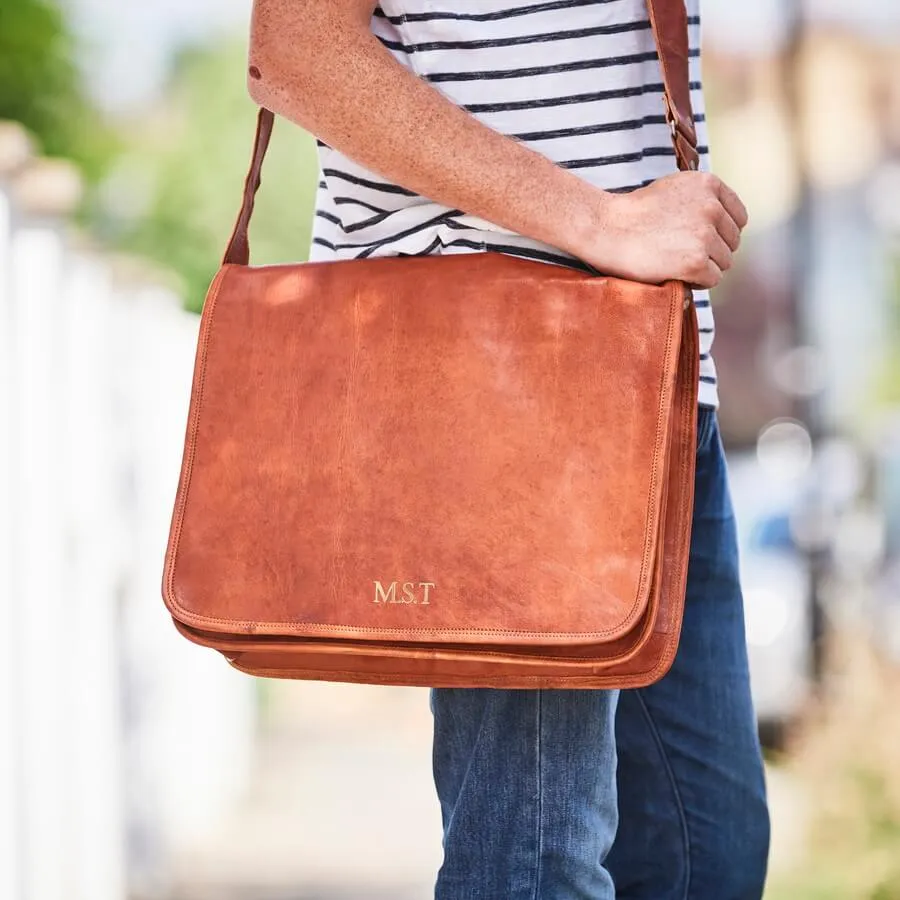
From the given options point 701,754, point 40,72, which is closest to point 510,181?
point 701,754

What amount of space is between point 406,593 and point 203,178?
36.3 feet

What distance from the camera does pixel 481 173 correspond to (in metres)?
1.59

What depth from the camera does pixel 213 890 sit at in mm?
4762

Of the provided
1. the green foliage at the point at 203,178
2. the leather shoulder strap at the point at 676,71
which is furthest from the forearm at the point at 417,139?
the green foliage at the point at 203,178

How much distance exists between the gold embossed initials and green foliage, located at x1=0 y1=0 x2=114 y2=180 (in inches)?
198

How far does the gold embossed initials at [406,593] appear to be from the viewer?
1.58m

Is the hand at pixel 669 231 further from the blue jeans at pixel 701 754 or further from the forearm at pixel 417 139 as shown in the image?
the blue jeans at pixel 701 754

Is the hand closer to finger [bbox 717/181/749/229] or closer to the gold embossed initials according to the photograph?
finger [bbox 717/181/749/229]

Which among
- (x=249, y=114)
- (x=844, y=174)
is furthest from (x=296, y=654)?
(x=844, y=174)

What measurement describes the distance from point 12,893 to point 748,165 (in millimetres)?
12879

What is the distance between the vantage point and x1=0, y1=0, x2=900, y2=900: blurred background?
10.7 ft

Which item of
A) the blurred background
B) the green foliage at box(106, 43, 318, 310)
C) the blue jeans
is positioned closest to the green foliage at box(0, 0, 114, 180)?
the blurred background

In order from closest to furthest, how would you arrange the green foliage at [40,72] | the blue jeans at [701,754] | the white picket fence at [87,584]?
the blue jeans at [701,754], the white picket fence at [87,584], the green foliage at [40,72]

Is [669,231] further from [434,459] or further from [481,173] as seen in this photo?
[434,459]
